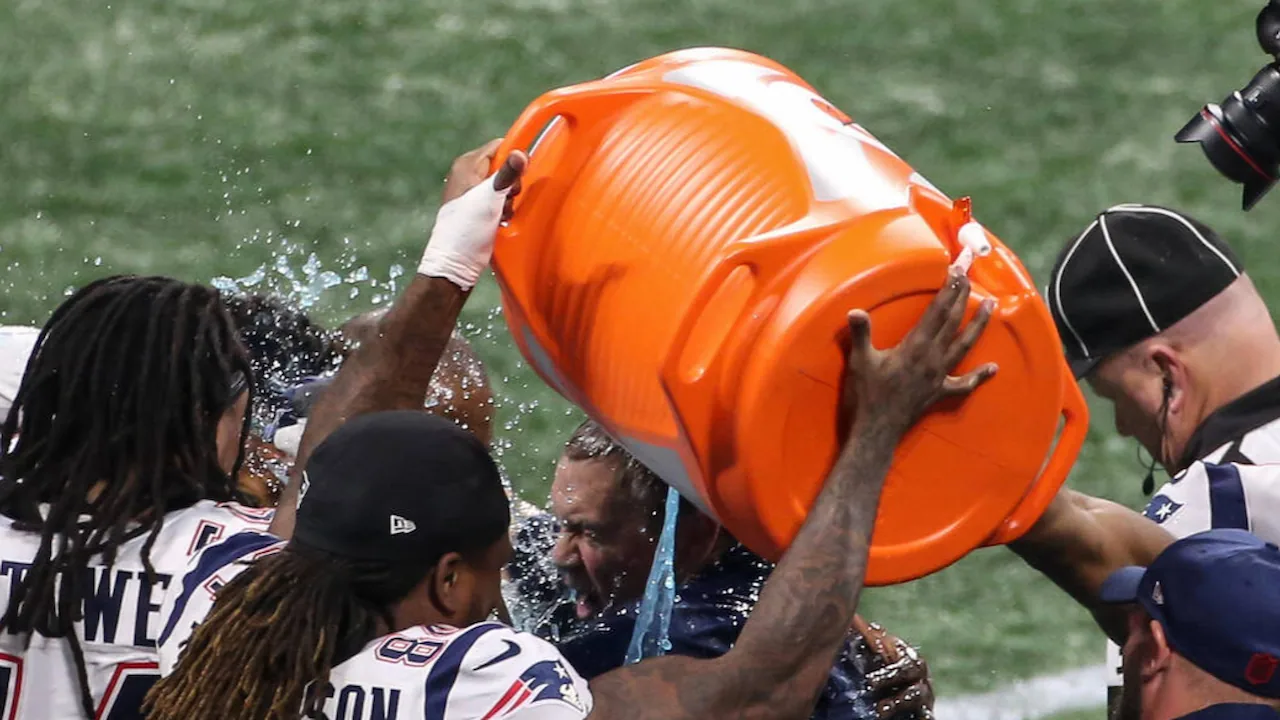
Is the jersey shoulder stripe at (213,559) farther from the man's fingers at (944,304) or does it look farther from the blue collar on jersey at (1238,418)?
the blue collar on jersey at (1238,418)

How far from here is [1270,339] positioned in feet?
9.01

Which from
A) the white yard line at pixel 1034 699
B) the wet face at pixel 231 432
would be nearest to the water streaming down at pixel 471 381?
the wet face at pixel 231 432

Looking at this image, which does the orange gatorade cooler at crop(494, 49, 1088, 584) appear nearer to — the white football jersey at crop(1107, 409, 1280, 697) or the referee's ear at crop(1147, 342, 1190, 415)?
the white football jersey at crop(1107, 409, 1280, 697)

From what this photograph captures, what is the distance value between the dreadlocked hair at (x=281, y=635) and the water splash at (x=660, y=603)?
50 cm

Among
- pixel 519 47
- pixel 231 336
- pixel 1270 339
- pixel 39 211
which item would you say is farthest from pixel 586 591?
pixel 519 47

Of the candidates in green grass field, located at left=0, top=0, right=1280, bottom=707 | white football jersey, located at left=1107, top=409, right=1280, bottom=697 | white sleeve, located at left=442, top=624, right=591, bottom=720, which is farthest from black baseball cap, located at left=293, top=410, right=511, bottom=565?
green grass field, located at left=0, top=0, right=1280, bottom=707

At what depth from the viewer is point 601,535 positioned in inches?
98.2

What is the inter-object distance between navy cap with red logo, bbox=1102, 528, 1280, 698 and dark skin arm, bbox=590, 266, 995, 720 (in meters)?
0.45

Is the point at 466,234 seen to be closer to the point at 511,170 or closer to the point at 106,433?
the point at 511,170

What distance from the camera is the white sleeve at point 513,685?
1807mm

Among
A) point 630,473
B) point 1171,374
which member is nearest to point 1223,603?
point 1171,374

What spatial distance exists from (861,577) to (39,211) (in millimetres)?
3883

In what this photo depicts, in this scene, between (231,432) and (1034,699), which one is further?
(1034,699)

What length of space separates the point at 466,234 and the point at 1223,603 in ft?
3.32
